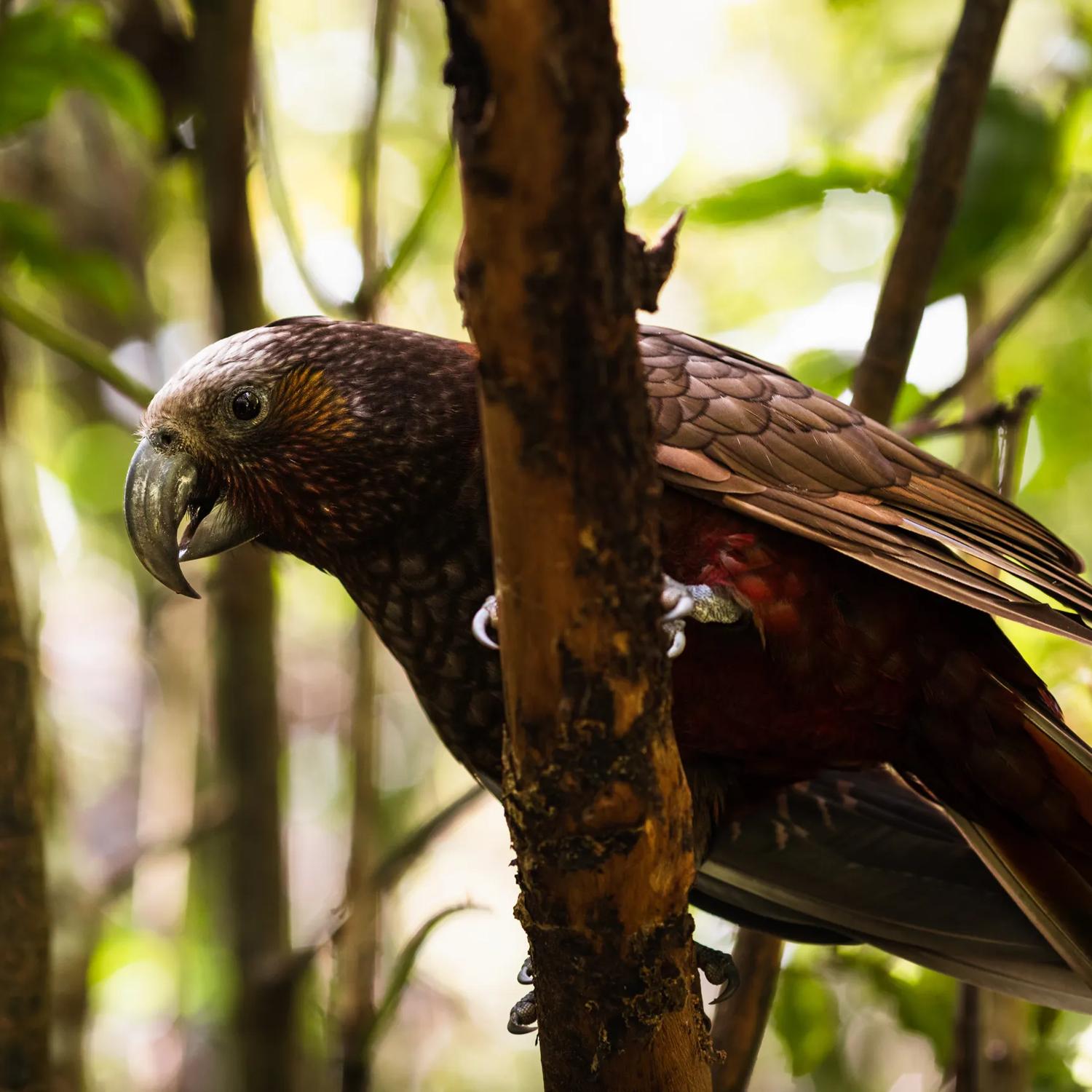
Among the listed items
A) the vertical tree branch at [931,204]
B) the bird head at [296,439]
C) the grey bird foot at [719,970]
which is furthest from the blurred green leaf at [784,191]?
the grey bird foot at [719,970]

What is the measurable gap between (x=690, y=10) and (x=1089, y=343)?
13.6 ft

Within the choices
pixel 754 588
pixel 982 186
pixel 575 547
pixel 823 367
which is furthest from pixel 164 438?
pixel 982 186

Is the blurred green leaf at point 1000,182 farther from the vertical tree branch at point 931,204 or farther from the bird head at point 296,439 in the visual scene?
the bird head at point 296,439

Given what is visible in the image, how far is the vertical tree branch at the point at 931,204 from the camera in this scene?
2.06 metres

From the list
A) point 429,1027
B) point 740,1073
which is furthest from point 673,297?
point 740,1073

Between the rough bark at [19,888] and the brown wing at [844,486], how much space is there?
1159 mm

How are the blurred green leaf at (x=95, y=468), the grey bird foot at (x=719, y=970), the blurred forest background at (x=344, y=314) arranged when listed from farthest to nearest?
the blurred green leaf at (x=95, y=468)
the blurred forest background at (x=344, y=314)
the grey bird foot at (x=719, y=970)

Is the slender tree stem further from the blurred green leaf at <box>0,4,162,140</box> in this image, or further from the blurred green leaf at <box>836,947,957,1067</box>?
the blurred green leaf at <box>0,4,162,140</box>

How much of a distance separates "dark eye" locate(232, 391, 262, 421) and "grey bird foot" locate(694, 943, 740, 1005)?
1.21m

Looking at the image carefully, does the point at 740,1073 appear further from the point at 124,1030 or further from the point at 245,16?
the point at 124,1030

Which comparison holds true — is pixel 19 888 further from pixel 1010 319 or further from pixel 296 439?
pixel 1010 319

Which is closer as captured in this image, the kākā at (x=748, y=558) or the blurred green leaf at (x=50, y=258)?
the kākā at (x=748, y=558)

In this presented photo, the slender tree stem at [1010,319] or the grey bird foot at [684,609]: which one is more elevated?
the slender tree stem at [1010,319]

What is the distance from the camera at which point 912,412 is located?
8.25ft
